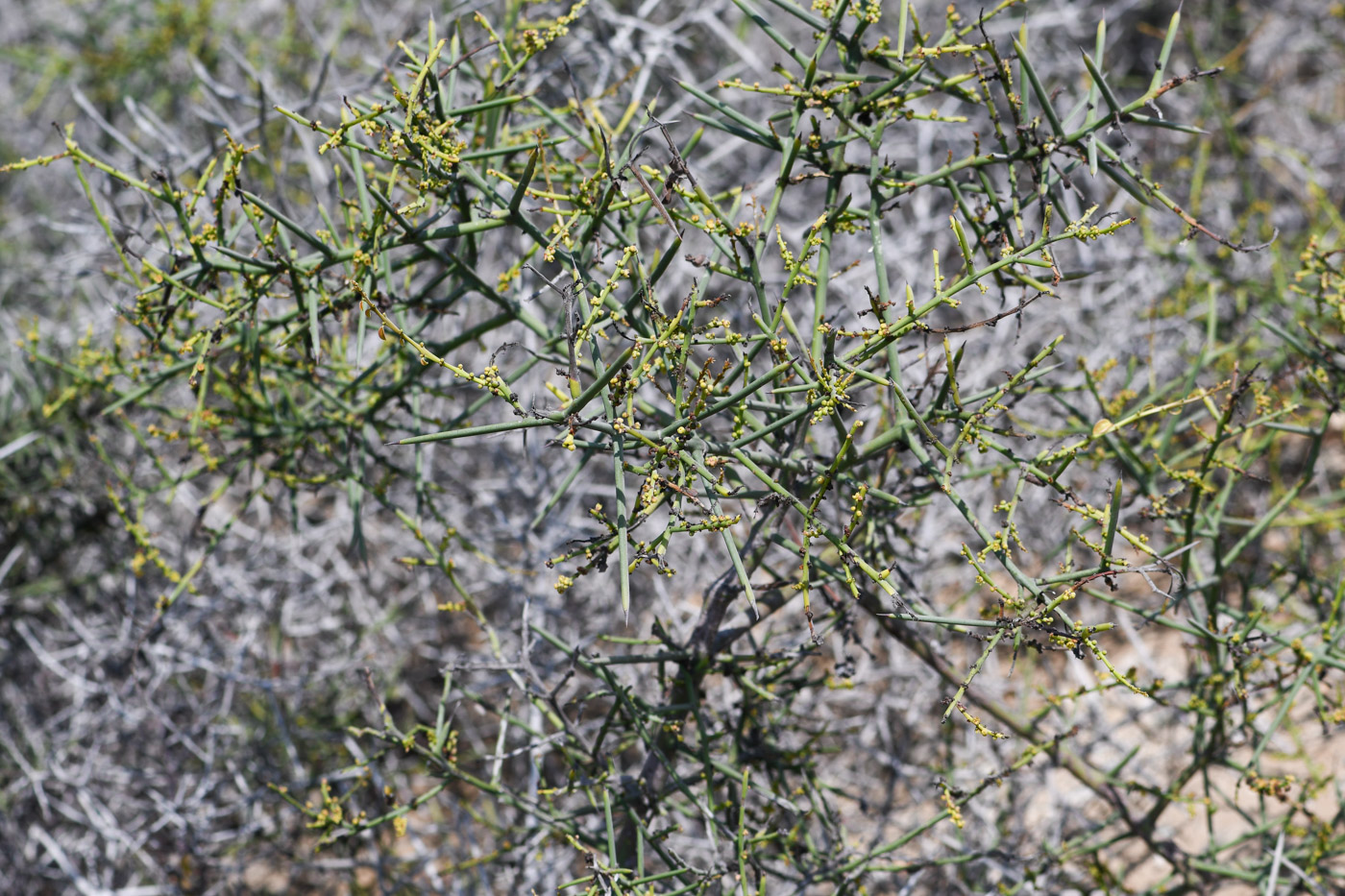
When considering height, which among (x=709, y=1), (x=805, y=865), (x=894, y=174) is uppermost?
(x=709, y=1)

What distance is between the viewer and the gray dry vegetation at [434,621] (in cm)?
206

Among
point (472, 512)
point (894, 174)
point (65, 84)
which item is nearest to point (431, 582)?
point (472, 512)

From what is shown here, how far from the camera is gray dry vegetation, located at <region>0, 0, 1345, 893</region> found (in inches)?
81.2

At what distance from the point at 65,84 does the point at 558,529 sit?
8.89 ft

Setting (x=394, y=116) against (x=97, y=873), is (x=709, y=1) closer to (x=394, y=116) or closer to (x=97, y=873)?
(x=394, y=116)

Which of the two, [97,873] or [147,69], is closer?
[97,873]

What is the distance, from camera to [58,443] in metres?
2.22

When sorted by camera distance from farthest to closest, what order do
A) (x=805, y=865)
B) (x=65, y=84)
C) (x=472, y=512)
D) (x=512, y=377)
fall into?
(x=65, y=84) → (x=472, y=512) → (x=805, y=865) → (x=512, y=377)

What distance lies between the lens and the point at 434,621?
271cm

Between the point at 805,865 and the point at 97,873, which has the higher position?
the point at 805,865

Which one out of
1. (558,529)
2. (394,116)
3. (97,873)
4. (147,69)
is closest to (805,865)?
(558,529)

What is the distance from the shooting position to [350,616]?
2672 mm

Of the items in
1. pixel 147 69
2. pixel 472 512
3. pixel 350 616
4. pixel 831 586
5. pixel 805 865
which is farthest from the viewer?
pixel 147 69

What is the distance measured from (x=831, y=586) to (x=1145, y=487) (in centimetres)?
54
